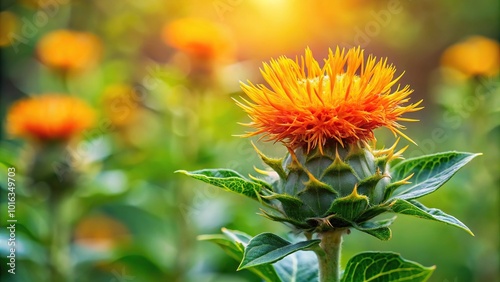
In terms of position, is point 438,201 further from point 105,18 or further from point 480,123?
point 105,18

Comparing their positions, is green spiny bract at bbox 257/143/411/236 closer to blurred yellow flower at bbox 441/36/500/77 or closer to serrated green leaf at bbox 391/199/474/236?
serrated green leaf at bbox 391/199/474/236

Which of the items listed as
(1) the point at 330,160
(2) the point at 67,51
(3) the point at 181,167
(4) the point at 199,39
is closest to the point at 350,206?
(1) the point at 330,160

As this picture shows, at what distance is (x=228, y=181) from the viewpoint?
1464 mm

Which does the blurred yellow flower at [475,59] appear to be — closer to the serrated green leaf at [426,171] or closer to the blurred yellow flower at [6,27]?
the serrated green leaf at [426,171]

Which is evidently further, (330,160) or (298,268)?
(298,268)

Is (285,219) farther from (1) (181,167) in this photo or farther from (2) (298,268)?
(1) (181,167)

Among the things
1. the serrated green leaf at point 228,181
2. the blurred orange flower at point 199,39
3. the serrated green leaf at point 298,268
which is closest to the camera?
the serrated green leaf at point 228,181

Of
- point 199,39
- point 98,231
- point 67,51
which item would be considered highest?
point 67,51

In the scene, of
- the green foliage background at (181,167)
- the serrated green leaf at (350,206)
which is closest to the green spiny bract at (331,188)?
the serrated green leaf at (350,206)

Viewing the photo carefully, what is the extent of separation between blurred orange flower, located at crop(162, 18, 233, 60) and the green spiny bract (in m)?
2.92

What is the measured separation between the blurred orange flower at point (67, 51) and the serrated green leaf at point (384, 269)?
3.86 m

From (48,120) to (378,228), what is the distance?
8.70 ft

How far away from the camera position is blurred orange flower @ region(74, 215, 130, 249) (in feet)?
16.2

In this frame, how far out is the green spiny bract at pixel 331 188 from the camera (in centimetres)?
149
